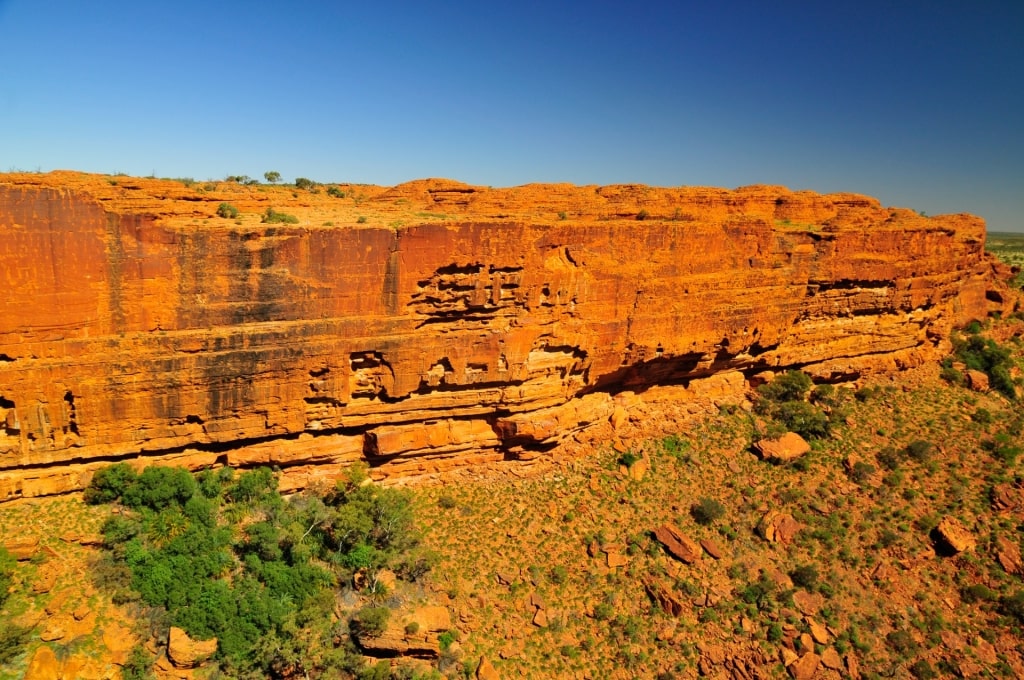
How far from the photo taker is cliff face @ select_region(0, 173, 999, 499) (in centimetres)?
1397

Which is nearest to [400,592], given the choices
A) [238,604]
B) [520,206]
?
[238,604]

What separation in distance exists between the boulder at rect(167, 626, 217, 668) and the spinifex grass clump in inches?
6.9

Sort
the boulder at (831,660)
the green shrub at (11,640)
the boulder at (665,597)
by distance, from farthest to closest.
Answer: the boulder at (665,597) → the boulder at (831,660) → the green shrub at (11,640)

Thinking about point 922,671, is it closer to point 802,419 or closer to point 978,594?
point 978,594

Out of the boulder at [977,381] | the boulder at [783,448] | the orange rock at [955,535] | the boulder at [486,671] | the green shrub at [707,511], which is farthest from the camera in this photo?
the boulder at [977,381]

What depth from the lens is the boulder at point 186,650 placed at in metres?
12.9

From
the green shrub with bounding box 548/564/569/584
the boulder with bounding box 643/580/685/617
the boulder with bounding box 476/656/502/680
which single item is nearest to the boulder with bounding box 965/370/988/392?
the boulder with bounding box 643/580/685/617

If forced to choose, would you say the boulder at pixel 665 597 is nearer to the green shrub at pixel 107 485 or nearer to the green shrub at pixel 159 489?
the green shrub at pixel 159 489

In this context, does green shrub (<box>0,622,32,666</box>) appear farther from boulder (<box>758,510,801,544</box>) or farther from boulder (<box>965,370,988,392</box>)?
boulder (<box>965,370,988,392</box>)

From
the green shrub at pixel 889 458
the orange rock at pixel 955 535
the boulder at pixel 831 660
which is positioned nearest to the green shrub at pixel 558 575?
the boulder at pixel 831 660

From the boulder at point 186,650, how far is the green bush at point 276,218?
34.7 feet

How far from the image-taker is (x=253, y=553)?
1502cm

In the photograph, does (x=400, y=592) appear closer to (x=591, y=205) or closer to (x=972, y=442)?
(x=591, y=205)

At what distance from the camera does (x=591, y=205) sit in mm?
22719
